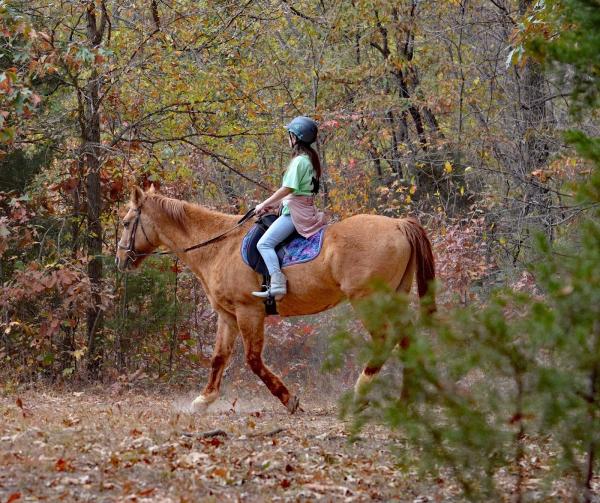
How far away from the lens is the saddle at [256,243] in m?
9.50

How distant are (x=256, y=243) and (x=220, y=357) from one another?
1416 mm

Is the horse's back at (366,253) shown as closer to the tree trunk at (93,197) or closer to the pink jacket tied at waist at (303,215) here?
the pink jacket tied at waist at (303,215)

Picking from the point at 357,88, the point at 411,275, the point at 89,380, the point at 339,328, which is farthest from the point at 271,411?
the point at 357,88

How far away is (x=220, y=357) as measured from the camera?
10109 mm

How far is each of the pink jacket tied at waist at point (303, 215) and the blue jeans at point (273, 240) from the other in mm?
113

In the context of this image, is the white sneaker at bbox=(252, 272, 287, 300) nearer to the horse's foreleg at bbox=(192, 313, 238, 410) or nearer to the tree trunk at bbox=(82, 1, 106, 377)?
the horse's foreleg at bbox=(192, 313, 238, 410)

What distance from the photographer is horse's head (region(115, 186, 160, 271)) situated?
421 inches

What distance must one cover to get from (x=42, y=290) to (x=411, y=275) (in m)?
5.88

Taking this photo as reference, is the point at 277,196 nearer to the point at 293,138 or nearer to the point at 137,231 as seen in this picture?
the point at 293,138

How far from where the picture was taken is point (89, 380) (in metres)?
13.5

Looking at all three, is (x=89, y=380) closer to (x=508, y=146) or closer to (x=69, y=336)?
(x=69, y=336)

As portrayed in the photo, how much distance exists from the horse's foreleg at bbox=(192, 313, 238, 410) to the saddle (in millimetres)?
797

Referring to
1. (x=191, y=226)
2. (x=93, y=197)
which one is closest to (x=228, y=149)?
(x=93, y=197)

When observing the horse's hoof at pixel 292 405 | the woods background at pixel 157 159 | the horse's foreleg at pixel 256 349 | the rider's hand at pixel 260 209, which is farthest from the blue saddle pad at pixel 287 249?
the woods background at pixel 157 159
